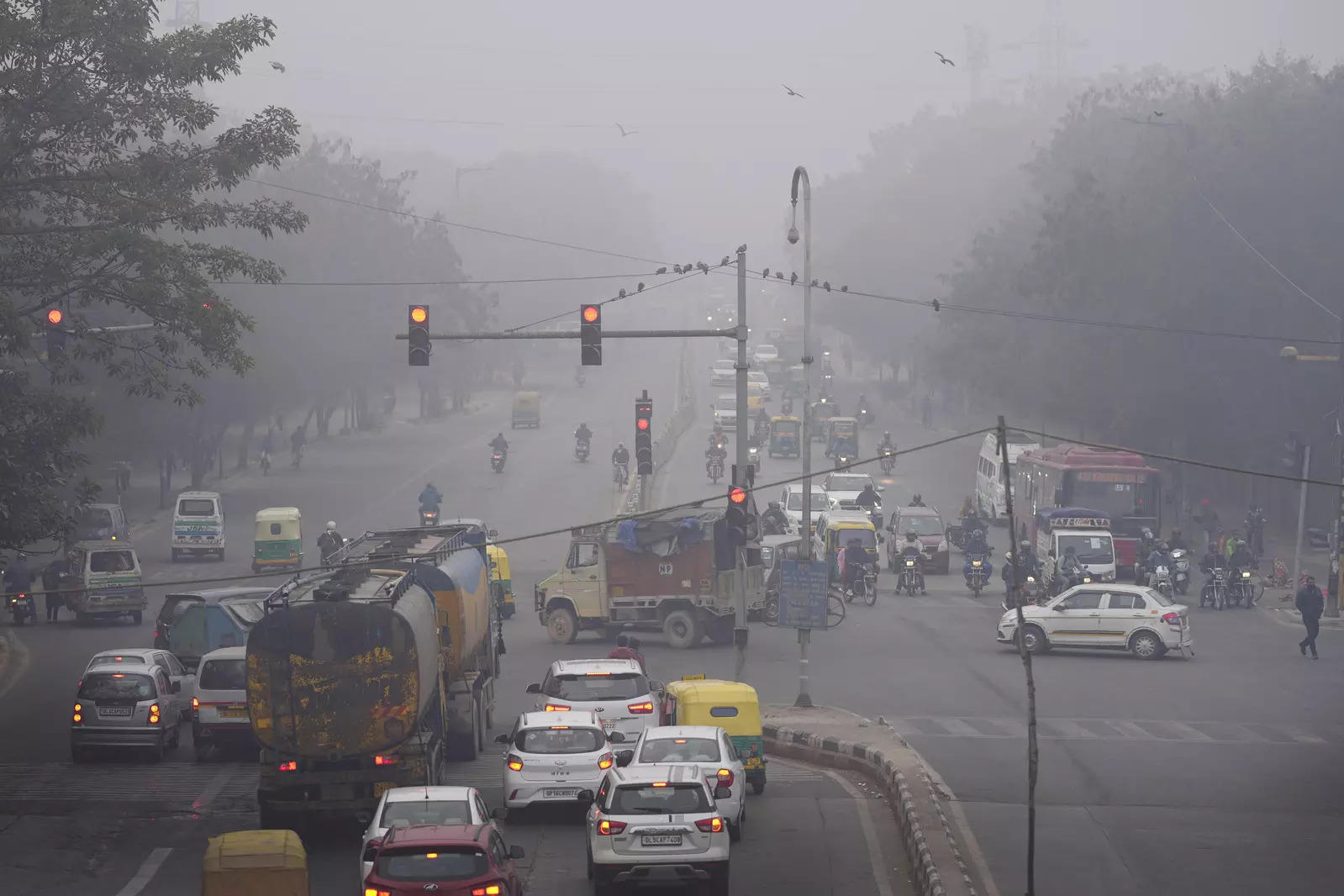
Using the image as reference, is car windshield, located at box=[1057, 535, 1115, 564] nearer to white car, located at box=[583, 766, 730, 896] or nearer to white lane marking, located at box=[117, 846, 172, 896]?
white car, located at box=[583, 766, 730, 896]

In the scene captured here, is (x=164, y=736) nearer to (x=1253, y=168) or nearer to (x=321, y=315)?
(x=1253, y=168)

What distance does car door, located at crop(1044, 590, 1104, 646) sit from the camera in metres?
32.3

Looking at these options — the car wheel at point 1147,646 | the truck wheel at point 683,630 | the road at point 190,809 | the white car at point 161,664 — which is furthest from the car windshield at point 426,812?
the car wheel at point 1147,646

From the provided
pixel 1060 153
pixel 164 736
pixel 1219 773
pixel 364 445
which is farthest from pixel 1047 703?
pixel 364 445

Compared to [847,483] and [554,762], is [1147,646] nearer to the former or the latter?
[554,762]

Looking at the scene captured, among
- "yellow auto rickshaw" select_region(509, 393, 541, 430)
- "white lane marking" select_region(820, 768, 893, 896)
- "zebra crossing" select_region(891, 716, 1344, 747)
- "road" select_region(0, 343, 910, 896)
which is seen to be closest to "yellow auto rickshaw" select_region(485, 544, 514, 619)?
"road" select_region(0, 343, 910, 896)

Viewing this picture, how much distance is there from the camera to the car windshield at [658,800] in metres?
14.6

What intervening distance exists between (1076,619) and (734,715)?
14.9m

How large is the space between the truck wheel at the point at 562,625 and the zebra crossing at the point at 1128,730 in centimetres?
972

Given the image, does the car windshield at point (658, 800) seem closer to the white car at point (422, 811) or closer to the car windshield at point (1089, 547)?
the white car at point (422, 811)

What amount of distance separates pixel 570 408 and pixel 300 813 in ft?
278

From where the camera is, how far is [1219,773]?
843 inches

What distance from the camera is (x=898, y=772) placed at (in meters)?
19.5

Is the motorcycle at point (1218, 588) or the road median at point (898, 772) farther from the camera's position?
the motorcycle at point (1218, 588)
